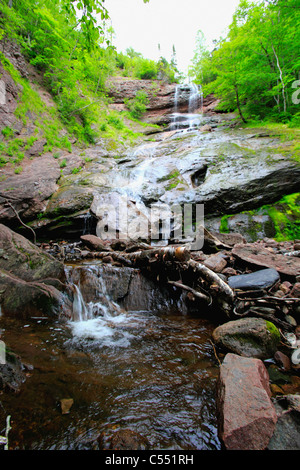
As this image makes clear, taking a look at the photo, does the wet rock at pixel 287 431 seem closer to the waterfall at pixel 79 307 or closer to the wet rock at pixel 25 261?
the waterfall at pixel 79 307

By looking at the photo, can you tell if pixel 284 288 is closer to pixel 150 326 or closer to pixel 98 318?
pixel 150 326

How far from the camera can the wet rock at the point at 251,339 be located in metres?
2.28

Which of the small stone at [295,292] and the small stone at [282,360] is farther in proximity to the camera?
the small stone at [295,292]

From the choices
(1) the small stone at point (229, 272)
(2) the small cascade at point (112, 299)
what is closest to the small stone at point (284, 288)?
(1) the small stone at point (229, 272)

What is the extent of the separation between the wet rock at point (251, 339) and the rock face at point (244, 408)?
511 millimetres

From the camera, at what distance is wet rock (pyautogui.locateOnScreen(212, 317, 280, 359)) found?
228 cm

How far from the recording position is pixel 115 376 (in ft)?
6.81

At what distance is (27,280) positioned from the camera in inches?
138

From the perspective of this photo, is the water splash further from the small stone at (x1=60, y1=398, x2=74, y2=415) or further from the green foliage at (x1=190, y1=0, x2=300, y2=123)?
the green foliage at (x1=190, y1=0, x2=300, y2=123)

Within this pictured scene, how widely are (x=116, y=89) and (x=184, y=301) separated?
26.6m

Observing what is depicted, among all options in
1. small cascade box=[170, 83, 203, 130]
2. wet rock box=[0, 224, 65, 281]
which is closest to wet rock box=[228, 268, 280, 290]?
wet rock box=[0, 224, 65, 281]

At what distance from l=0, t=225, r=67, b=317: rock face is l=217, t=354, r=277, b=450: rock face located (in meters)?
2.81
